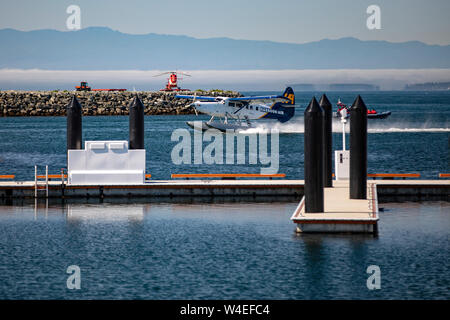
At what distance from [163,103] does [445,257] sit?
122 meters

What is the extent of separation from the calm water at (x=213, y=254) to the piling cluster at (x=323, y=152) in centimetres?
149

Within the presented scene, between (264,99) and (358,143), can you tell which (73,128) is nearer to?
(358,143)

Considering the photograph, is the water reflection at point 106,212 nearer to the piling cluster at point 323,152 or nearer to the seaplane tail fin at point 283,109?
the piling cluster at point 323,152

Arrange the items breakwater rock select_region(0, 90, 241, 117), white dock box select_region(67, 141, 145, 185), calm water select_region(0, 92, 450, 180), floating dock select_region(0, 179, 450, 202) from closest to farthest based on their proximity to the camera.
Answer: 1. white dock box select_region(67, 141, 145, 185)
2. floating dock select_region(0, 179, 450, 202)
3. calm water select_region(0, 92, 450, 180)
4. breakwater rock select_region(0, 90, 241, 117)

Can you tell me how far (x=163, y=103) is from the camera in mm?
142750

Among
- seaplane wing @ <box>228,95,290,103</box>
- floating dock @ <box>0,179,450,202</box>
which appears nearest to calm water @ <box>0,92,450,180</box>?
A: seaplane wing @ <box>228,95,290,103</box>

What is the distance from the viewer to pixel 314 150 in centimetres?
2556

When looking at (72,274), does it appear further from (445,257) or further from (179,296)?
(445,257)

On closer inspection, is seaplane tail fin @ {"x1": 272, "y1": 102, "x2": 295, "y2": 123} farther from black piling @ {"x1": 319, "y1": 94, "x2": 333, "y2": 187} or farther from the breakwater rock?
the breakwater rock

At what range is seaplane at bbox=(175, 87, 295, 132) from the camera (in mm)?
74750

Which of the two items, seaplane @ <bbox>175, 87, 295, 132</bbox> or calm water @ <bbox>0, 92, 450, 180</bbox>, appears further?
seaplane @ <bbox>175, 87, 295, 132</bbox>

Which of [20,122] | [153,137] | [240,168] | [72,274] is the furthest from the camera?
[20,122]

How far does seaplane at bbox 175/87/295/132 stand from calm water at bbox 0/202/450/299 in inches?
1698
